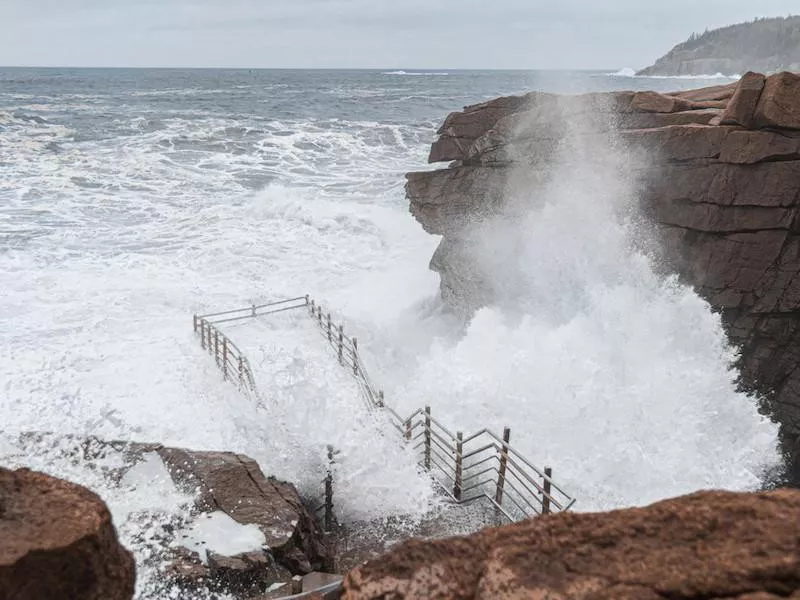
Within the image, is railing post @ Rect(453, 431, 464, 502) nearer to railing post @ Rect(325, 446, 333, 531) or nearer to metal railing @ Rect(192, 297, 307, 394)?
railing post @ Rect(325, 446, 333, 531)

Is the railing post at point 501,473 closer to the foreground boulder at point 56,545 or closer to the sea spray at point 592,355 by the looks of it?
the sea spray at point 592,355

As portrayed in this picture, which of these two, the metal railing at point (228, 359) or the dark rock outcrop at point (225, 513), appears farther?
the metal railing at point (228, 359)

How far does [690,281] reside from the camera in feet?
33.8

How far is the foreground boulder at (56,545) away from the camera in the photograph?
192 centimetres

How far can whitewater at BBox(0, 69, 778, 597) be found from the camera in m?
8.06

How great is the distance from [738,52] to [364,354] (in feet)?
489

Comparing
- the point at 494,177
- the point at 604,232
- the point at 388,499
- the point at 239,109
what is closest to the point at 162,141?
the point at 239,109

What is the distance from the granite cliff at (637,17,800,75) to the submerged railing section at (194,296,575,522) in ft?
328

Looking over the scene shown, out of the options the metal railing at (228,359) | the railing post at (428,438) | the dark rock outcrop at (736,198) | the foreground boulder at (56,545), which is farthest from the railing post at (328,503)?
the dark rock outcrop at (736,198)

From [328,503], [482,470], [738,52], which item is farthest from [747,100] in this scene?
[738,52]

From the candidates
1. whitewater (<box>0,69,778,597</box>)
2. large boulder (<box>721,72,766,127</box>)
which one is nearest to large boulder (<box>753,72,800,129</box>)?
large boulder (<box>721,72,766,127</box>)

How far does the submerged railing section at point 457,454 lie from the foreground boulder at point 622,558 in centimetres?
376

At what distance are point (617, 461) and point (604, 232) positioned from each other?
4462 mm

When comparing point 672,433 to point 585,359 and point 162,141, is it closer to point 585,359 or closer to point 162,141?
point 585,359
